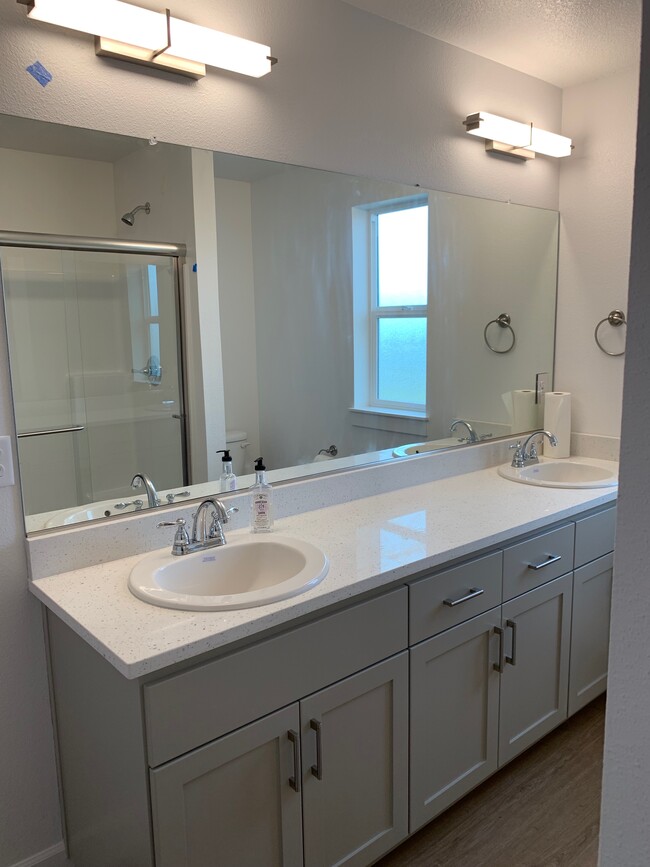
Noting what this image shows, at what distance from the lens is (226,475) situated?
2023mm

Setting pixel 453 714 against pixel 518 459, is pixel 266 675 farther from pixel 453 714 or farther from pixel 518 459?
pixel 518 459

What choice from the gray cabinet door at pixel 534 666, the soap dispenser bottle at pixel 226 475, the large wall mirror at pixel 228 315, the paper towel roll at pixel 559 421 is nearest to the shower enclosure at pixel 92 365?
the large wall mirror at pixel 228 315

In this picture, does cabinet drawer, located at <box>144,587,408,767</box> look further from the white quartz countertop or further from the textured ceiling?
the textured ceiling

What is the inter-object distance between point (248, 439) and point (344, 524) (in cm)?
39

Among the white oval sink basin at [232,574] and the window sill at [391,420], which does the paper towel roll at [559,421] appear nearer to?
the window sill at [391,420]

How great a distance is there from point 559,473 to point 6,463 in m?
2.20

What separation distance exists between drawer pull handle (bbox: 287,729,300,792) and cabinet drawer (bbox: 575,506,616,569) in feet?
4.15

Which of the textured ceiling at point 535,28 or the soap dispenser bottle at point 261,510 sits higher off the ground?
the textured ceiling at point 535,28

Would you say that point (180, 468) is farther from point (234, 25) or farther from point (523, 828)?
point (523, 828)

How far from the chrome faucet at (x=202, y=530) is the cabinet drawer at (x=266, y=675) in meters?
0.41

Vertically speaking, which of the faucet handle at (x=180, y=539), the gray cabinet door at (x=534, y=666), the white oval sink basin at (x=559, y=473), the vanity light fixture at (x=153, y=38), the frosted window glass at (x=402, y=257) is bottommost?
the gray cabinet door at (x=534, y=666)

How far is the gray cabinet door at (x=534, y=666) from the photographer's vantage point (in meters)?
2.11

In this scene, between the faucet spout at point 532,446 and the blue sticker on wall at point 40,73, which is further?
the faucet spout at point 532,446

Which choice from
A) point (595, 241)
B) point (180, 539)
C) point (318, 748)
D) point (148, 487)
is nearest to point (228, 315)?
point (148, 487)
